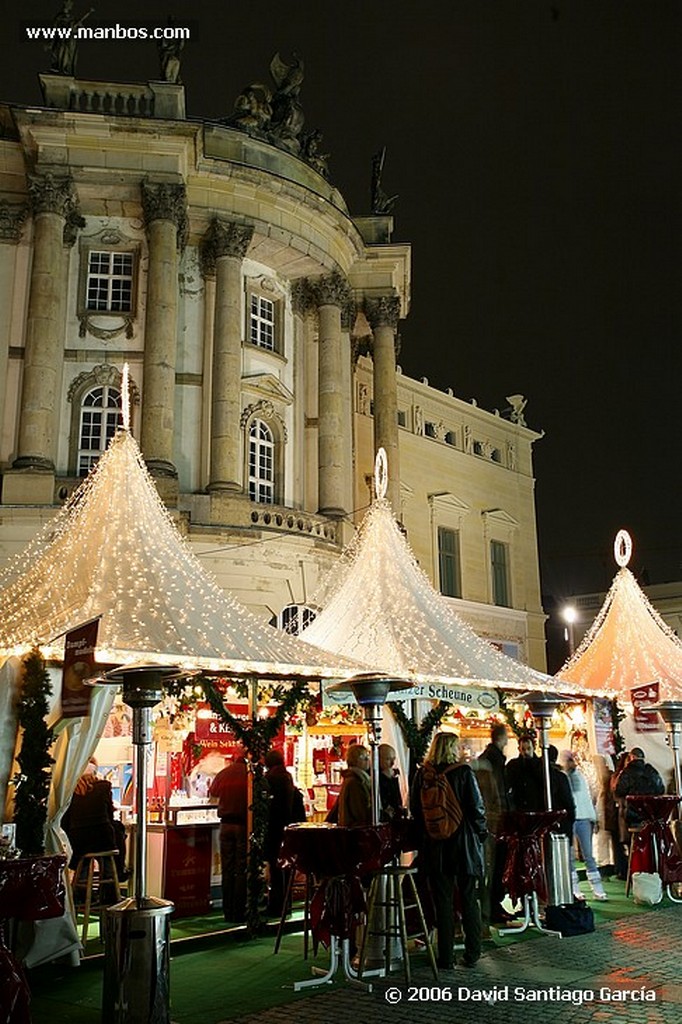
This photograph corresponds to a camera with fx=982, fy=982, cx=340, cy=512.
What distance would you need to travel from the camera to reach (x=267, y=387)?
26812 millimetres

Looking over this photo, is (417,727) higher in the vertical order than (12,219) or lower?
lower

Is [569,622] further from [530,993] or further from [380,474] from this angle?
[530,993]

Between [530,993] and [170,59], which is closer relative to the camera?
[530,993]

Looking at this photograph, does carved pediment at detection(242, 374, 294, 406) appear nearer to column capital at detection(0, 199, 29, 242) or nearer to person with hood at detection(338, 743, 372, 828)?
→ column capital at detection(0, 199, 29, 242)

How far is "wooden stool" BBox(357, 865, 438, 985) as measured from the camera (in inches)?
343

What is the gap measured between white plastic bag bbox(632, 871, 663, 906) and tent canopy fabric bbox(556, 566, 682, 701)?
3980 mm

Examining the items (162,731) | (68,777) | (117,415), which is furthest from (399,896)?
(117,415)

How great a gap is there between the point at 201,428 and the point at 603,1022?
65.3 feet

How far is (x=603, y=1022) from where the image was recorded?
722 centimetres

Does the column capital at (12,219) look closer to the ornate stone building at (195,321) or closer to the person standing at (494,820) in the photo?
the ornate stone building at (195,321)

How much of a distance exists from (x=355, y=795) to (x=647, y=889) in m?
5.04

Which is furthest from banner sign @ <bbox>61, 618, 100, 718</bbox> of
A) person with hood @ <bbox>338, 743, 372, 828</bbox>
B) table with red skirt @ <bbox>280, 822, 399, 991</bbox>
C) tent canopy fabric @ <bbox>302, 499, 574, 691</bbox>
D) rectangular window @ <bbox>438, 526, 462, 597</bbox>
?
rectangular window @ <bbox>438, 526, 462, 597</bbox>

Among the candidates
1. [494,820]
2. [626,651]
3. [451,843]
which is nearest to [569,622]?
[626,651]

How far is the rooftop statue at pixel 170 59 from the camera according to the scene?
25719 millimetres
